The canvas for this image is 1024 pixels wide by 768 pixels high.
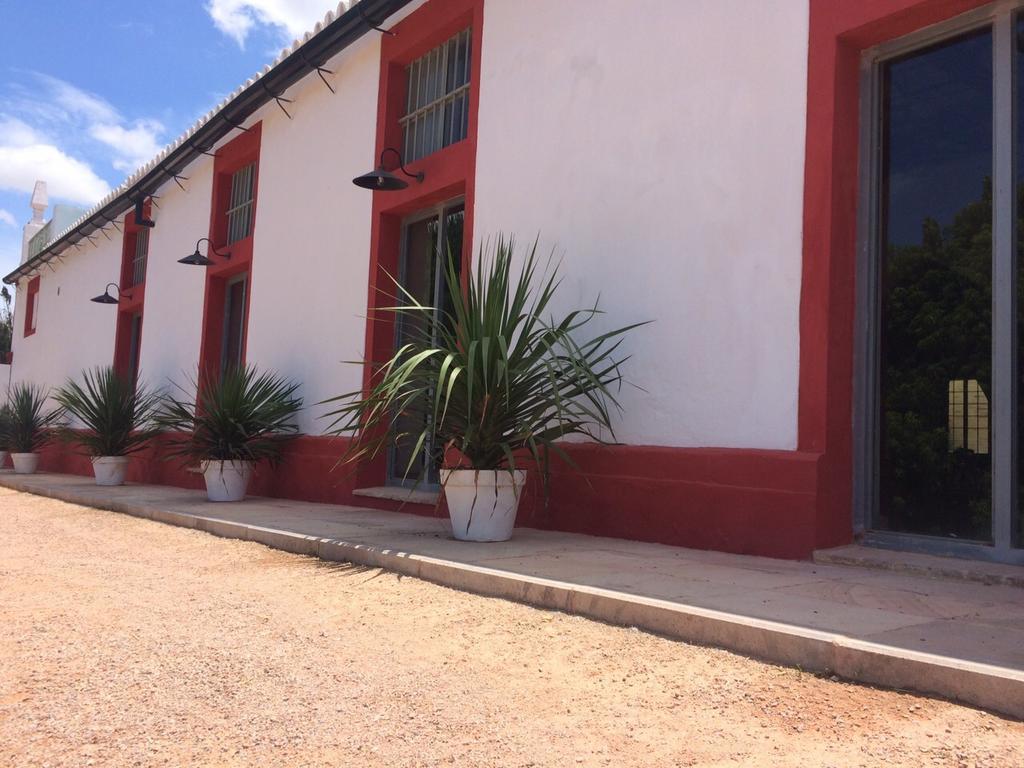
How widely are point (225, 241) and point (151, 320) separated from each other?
8.08 ft

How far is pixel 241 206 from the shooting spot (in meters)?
10.8

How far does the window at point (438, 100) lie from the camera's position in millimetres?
7328

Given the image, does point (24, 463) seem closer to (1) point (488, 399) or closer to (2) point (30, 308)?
(2) point (30, 308)

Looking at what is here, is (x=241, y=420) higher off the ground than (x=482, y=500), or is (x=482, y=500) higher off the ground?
Answer: (x=241, y=420)

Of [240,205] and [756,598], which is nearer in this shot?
[756,598]

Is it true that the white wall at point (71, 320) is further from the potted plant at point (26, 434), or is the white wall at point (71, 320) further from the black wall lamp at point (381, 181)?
the black wall lamp at point (381, 181)

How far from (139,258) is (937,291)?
12979 millimetres

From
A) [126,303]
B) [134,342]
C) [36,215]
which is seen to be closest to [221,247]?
[126,303]

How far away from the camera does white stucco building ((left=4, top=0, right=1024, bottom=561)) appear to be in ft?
13.5

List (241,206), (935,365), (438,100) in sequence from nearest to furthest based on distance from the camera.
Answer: (935,365) → (438,100) → (241,206)

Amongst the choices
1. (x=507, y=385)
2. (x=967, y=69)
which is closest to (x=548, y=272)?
(x=507, y=385)

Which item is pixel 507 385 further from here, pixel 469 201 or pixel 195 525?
pixel 195 525

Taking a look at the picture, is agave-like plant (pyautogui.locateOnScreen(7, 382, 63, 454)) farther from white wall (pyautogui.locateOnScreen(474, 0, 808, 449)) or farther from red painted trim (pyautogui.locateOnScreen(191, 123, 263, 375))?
white wall (pyautogui.locateOnScreen(474, 0, 808, 449))

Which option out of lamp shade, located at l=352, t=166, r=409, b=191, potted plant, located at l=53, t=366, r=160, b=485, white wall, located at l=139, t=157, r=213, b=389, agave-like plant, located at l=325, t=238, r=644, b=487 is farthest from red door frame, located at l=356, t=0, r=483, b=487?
white wall, located at l=139, t=157, r=213, b=389
